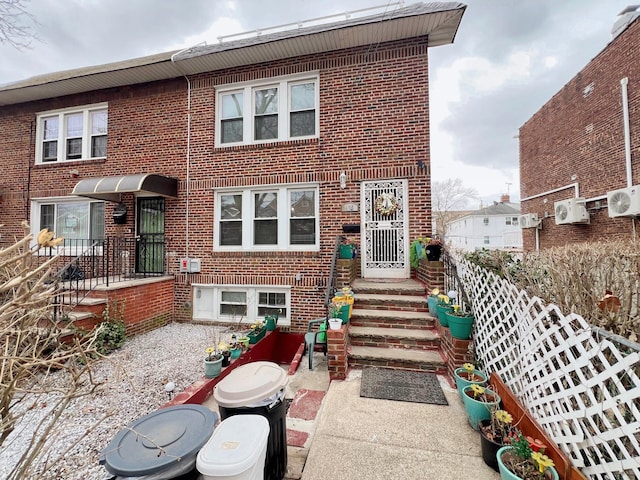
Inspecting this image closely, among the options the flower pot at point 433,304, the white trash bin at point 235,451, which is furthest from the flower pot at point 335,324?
the white trash bin at point 235,451

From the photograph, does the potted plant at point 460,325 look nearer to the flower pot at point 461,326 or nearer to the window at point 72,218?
the flower pot at point 461,326

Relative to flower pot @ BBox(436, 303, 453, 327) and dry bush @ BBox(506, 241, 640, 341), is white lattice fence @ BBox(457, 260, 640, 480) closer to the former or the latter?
dry bush @ BBox(506, 241, 640, 341)

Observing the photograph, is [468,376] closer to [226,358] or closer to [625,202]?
[226,358]

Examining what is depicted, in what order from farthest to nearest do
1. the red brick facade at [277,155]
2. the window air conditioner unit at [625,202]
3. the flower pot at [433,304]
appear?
the window air conditioner unit at [625,202]
the red brick facade at [277,155]
the flower pot at [433,304]

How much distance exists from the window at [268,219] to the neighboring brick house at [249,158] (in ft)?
0.12

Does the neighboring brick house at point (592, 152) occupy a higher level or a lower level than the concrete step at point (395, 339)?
higher

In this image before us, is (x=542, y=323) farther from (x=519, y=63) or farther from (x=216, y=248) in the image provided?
(x=519, y=63)

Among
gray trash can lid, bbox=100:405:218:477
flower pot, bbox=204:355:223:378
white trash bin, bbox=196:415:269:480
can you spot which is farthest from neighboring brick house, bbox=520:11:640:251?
gray trash can lid, bbox=100:405:218:477

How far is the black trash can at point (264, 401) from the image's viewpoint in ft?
7.01

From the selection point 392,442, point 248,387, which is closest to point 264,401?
point 248,387

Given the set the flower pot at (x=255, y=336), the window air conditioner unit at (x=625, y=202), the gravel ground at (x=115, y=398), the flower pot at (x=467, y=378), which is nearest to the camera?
the gravel ground at (x=115, y=398)

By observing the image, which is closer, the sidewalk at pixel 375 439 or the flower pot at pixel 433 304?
the sidewalk at pixel 375 439

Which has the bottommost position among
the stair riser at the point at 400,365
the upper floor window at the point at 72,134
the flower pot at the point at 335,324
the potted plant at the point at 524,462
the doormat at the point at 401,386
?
the doormat at the point at 401,386

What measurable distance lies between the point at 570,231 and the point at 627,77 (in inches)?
205
